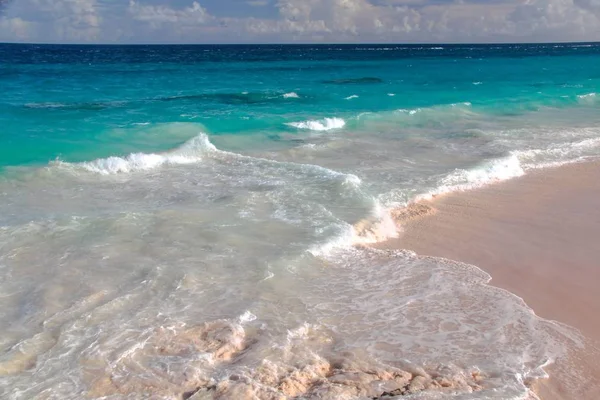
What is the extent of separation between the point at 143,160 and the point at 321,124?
354 inches

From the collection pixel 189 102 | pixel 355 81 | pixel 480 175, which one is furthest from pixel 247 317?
pixel 355 81

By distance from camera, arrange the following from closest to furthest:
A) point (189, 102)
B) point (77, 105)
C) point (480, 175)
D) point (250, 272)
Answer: point (250, 272) < point (480, 175) < point (77, 105) < point (189, 102)

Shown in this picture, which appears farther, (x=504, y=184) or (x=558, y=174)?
(x=558, y=174)

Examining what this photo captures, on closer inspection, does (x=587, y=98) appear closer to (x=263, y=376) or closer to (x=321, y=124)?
(x=321, y=124)

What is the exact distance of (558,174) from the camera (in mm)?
15352

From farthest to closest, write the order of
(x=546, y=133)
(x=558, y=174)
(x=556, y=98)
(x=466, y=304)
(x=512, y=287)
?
(x=556, y=98) → (x=546, y=133) → (x=558, y=174) → (x=512, y=287) → (x=466, y=304)

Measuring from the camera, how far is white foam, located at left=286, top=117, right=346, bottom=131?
22.4 m

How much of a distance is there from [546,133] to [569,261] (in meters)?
13.1

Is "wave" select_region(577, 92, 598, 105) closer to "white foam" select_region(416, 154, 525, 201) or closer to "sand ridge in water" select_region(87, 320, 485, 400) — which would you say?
"white foam" select_region(416, 154, 525, 201)

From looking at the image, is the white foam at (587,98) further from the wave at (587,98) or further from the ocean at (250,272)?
the ocean at (250,272)

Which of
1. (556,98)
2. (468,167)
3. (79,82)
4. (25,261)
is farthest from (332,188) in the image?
(79,82)

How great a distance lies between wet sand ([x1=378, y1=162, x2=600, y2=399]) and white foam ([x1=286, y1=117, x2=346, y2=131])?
9464 millimetres

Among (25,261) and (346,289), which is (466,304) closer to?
(346,289)

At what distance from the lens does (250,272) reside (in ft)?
28.9
